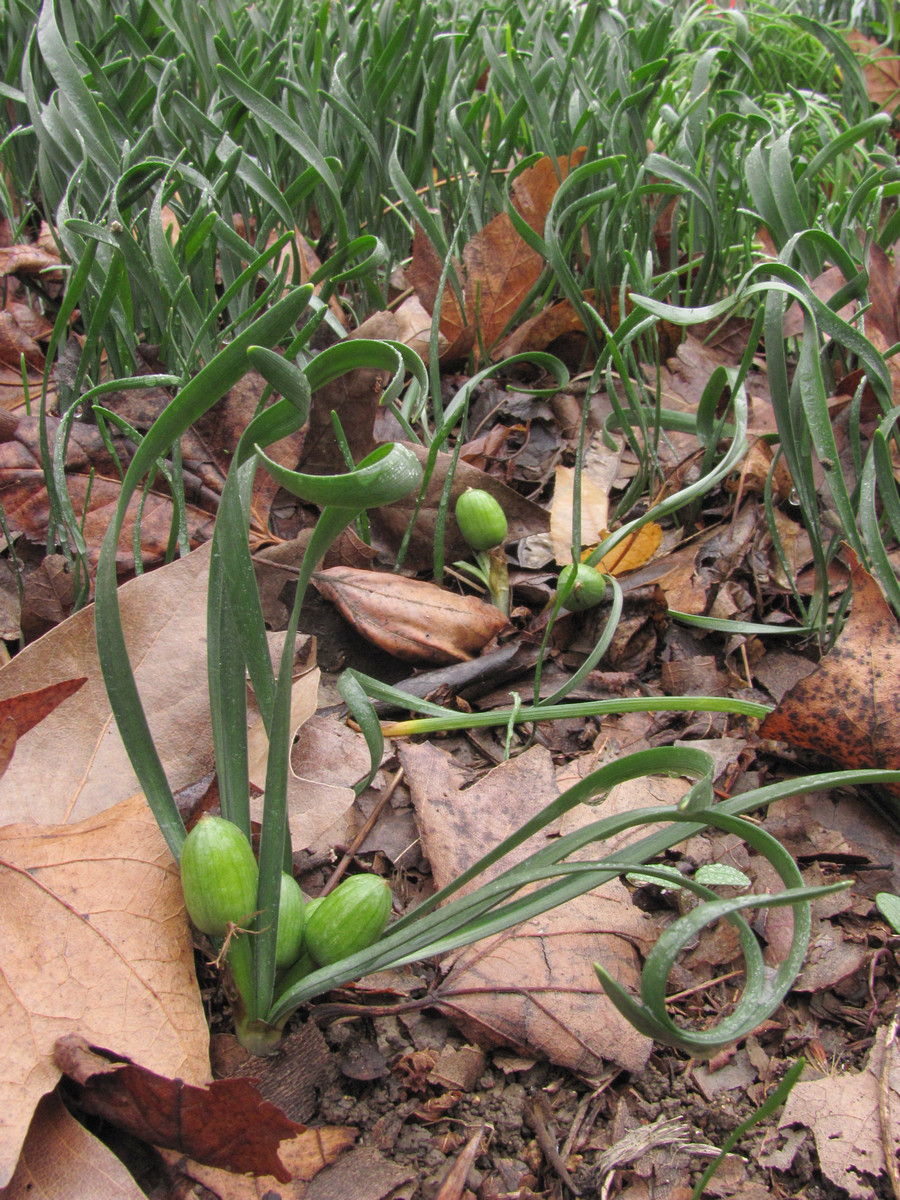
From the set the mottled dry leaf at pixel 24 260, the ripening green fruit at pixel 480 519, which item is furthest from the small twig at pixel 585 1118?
the mottled dry leaf at pixel 24 260

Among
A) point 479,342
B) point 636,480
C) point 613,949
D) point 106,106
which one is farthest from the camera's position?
point 479,342

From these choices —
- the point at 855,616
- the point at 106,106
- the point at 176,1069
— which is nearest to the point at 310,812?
the point at 176,1069

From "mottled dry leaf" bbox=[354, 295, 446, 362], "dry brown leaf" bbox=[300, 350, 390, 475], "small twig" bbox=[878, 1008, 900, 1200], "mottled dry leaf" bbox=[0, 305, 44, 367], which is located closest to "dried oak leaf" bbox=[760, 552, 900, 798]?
"small twig" bbox=[878, 1008, 900, 1200]

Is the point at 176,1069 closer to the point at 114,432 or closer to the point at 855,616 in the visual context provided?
the point at 855,616

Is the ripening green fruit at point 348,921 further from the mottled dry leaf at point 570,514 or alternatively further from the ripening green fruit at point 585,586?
the mottled dry leaf at point 570,514

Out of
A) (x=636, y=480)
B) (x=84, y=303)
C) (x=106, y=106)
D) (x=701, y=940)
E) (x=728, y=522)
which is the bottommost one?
(x=701, y=940)

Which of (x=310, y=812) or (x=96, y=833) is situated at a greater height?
(x=96, y=833)

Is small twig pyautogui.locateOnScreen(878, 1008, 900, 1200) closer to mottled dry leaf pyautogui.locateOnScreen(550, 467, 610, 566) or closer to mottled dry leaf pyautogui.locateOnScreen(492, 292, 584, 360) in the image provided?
mottled dry leaf pyautogui.locateOnScreen(550, 467, 610, 566)

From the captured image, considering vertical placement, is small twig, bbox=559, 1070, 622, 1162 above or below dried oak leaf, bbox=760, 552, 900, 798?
below
